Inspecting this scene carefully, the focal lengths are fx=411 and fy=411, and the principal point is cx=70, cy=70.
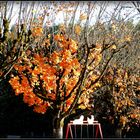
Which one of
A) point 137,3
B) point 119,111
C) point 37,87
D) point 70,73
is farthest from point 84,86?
point 119,111

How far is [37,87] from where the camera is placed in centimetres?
2180

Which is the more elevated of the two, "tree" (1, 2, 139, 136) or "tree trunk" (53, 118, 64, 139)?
"tree" (1, 2, 139, 136)

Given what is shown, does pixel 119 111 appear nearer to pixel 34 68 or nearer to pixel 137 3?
pixel 34 68

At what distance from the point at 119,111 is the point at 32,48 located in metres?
12.6

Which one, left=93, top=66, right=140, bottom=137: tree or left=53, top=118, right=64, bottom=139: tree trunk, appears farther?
left=93, top=66, right=140, bottom=137: tree

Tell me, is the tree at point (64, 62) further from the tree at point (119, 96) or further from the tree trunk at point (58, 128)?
the tree at point (119, 96)

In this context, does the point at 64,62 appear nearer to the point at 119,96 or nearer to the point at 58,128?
the point at 58,128

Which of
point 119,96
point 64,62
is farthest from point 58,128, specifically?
point 119,96

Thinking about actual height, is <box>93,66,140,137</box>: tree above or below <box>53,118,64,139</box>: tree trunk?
above

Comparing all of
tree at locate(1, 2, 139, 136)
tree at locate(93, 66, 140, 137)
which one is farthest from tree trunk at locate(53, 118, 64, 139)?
tree at locate(93, 66, 140, 137)

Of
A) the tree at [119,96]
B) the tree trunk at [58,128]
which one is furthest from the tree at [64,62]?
the tree at [119,96]

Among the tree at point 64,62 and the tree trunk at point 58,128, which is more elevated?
the tree at point 64,62

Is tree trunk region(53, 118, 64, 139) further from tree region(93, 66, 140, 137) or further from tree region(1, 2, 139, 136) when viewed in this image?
tree region(93, 66, 140, 137)

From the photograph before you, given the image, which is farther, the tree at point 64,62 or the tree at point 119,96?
the tree at point 119,96
